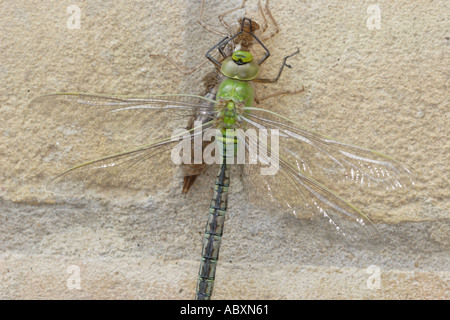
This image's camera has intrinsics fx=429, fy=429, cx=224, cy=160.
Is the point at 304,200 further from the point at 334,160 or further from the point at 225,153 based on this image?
the point at 225,153

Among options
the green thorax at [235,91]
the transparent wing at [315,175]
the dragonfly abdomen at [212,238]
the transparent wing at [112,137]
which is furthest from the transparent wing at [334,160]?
the transparent wing at [112,137]

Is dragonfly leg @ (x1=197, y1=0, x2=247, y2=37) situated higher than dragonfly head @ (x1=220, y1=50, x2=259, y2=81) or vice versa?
dragonfly leg @ (x1=197, y1=0, x2=247, y2=37)

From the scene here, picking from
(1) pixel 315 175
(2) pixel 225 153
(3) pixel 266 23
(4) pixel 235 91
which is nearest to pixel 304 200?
(1) pixel 315 175

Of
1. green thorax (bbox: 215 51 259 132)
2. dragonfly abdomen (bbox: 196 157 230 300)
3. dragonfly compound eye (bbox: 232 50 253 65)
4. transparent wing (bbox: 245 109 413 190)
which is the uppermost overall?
dragonfly compound eye (bbox: 232 50 253 65)

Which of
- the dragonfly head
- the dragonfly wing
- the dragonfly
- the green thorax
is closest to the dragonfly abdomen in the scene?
the dragonfly

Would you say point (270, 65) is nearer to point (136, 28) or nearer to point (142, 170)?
point (136, 28)

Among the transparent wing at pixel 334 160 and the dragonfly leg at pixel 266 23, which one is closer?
the transparent wing at pixel 334 160

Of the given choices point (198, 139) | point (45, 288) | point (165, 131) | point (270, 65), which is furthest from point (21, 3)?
point (45, 288)

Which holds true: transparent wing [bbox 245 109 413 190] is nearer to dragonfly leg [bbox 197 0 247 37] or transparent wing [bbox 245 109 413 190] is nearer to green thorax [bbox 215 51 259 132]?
green thorax [bbox 215 51 259 132]

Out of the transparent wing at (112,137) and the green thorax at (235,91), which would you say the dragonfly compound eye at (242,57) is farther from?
the transparent wing at (112,137)
